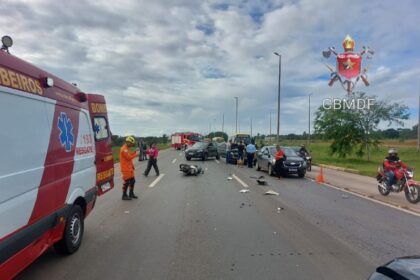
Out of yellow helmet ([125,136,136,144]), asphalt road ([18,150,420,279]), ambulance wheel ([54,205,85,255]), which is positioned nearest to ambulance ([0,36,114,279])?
ambulance wheel ([54,205,85,255])

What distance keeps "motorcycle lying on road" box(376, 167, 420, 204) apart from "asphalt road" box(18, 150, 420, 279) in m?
1.27

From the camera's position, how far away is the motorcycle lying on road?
12312mm

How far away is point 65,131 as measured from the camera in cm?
592

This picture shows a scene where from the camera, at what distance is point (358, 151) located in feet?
127

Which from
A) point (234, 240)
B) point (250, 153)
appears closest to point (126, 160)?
point (234, 240)

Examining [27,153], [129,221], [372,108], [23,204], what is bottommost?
[129,221]

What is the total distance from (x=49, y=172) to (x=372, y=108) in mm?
37632

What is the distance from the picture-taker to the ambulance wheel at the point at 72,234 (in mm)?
6059

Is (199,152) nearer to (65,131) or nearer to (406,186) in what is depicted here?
→ (406,186)

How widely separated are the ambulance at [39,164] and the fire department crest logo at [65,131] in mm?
14

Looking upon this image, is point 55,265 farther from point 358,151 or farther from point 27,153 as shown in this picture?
point 358,151

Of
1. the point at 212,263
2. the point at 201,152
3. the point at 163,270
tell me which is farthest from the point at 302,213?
the point at 201,152

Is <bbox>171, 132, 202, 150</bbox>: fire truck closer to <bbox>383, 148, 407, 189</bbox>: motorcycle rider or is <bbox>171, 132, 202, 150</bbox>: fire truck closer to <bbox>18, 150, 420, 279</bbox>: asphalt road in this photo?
<bbox>383, 148, 407, 189</bbox>: motorcycle rider

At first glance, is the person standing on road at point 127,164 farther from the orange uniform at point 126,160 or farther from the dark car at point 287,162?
the dark car at point 287,162
